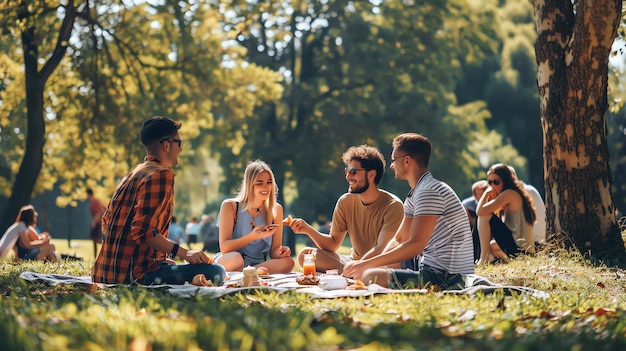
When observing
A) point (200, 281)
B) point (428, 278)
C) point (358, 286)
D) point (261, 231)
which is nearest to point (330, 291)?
point (358, 286)

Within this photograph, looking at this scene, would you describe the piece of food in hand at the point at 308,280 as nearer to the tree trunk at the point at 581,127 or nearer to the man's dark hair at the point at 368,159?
the man's dark hair at the point at 368,159

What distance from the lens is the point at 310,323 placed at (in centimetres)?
520

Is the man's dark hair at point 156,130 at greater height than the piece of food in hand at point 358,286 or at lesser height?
greater

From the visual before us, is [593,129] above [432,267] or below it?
above

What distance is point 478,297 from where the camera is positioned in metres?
6.77

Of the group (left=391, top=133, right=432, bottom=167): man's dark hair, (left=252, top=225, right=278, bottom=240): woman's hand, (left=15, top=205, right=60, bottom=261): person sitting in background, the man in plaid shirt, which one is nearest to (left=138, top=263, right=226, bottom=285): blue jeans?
the man in plaid shirt

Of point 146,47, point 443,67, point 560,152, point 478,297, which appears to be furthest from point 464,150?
point 478,297

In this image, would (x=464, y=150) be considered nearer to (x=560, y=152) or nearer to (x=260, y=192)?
(x=560, y=152)

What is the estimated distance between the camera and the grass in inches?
A: 163

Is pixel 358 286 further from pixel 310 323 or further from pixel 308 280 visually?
pixel 310 323

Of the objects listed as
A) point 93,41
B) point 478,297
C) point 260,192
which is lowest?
point 478,297

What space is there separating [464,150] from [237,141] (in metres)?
9.65

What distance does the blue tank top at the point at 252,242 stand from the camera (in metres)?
9.74

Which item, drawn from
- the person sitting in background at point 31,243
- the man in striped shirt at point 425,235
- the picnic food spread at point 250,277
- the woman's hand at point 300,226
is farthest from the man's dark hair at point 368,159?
the person sitting in background at point 31,243
